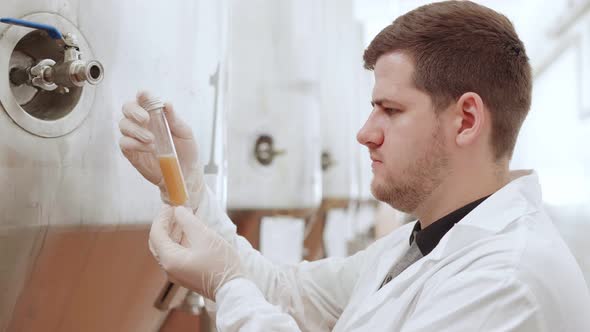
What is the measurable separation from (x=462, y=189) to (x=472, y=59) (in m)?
0.23

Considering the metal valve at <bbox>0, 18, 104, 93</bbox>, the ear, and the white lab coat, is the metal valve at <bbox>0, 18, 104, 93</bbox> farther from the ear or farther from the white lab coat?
the ear

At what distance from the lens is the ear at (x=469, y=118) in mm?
969

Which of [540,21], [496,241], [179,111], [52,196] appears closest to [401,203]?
[496,241]

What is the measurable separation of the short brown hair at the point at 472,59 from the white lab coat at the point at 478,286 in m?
0.13

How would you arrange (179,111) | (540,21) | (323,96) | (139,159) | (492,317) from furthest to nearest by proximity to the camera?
(540,21) → (323,96) → (179,111) → (139,159) → (492,317)

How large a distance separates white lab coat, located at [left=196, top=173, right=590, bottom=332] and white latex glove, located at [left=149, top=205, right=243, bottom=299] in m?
0.03

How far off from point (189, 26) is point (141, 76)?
0.53ft

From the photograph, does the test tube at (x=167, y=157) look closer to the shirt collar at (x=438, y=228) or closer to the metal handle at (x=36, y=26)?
the metal handle at (x=36, y=26)

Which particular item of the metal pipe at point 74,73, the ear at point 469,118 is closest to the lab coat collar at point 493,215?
the ear at point 469,118

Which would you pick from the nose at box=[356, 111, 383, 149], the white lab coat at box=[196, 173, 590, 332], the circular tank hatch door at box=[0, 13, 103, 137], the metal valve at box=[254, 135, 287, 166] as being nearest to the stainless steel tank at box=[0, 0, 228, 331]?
the circular tank hatch door at box=[0, 13, 103, 137]

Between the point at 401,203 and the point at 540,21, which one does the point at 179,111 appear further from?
the point at 540,21

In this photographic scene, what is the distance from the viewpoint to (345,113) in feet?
9.09

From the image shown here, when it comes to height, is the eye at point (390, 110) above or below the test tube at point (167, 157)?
above

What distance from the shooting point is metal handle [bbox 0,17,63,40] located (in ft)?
2.43
